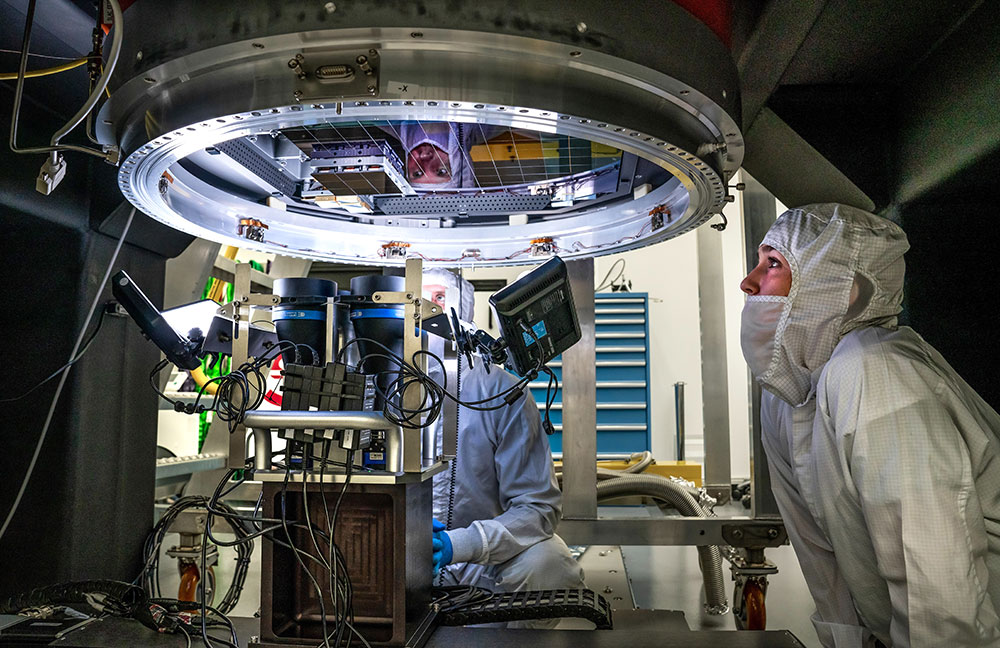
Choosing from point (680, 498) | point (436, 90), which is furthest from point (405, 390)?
point (680, 498)

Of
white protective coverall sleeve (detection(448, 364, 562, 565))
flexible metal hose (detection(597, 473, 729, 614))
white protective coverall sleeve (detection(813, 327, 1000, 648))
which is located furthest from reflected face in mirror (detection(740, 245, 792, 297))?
flexible metal hose (detection(597, 473, 729, 614))

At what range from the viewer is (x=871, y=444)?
4.03ft

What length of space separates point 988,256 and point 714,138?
0.92 meters

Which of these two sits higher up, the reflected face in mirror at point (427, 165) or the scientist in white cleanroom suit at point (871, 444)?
the reflected face in mirror at point (427, 165)

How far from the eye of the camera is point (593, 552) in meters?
3.38

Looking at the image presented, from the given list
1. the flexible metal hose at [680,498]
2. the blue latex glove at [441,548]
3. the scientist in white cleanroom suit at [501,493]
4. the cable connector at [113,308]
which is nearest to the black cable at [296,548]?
the blue latex glove at [441,548]

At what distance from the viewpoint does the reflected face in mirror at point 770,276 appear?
1.49m

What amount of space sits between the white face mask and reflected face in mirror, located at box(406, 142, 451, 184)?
2.43 ft

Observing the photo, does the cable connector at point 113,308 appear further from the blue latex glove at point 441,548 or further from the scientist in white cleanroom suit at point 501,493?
the blue latex glove at point 441,548

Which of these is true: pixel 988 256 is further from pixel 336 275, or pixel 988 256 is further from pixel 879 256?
pixel 336 275

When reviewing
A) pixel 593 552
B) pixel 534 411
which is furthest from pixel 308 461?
pixel 593 552

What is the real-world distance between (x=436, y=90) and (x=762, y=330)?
3.16 ft

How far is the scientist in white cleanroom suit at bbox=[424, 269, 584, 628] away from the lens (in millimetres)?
1888

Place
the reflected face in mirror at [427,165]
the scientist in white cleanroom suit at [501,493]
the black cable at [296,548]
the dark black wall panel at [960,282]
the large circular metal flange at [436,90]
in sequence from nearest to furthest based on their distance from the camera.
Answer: the large circular metal flange at [436,90], the black cable at [296,548], the reflected face in mirror at [427,165], the dark black wall panel at [960,282], the scientist in white cleanroom suit at [501,493]
